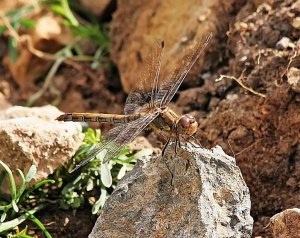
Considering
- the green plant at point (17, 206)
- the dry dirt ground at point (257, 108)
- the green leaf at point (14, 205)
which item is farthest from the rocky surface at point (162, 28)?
the green leaf at point (14, 205)

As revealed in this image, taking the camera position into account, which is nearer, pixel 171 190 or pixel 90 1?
pixel 171 190

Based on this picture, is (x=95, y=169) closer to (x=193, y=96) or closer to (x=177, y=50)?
(x=193, y=96)

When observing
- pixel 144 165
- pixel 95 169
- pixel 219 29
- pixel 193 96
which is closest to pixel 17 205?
pixel 95 169

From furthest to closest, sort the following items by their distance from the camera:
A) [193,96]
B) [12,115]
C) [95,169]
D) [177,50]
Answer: [177,50] → [193,96] → [12,115] → [95,169]

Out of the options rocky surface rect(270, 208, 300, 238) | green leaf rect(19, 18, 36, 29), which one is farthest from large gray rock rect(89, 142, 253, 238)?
green leaf rect(19, 18, 36, 29)

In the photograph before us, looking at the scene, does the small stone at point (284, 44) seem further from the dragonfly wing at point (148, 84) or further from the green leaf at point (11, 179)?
the green leaf at point (11, 179)

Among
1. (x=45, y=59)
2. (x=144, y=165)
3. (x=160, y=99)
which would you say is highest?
(x=45, y=59)
